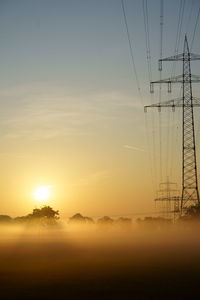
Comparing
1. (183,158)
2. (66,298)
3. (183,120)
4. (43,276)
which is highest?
(183,120)

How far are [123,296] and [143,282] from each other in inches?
248

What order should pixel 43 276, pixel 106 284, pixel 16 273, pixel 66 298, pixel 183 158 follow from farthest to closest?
pixel 183 158 < pixel 16 273 < pixel 43 276 < pixel 106 284 < pixel 66 298

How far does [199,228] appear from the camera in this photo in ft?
378

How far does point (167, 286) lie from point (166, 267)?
12.6 meters

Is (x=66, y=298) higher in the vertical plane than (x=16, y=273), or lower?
lower

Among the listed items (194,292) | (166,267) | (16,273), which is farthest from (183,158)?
(194,292)

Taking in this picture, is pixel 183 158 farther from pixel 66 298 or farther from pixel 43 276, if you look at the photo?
pixel 66 298

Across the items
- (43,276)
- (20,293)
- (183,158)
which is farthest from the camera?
(183,158)

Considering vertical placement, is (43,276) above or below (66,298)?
above

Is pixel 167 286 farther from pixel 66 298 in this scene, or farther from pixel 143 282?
pixel 66 298

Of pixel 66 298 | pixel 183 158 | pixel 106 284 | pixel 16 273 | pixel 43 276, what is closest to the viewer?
pixel 66 298

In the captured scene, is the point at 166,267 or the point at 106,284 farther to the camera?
the point at 166,267

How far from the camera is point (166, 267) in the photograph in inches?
1892

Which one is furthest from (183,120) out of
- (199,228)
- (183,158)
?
(199,228)
